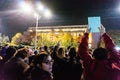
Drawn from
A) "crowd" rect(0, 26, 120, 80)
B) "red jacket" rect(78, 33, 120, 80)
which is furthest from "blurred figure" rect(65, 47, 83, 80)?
"red jacket" rect(78, 33, 120, 80)

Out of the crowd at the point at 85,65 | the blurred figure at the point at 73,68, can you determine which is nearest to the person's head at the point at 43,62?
the crowd at the point at 85,65

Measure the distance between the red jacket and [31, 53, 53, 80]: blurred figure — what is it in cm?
105

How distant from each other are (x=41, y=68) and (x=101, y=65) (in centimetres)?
123

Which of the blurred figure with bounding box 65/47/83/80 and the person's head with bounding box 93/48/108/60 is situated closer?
the person's head with bounding box 93/48/108/60

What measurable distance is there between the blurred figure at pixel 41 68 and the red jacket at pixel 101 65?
1055 mm

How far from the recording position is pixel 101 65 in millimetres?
5266

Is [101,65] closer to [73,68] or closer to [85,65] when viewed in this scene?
[85,65]

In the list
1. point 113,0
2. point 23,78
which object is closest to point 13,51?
point 23,78

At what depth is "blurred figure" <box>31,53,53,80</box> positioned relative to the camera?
4500 mm

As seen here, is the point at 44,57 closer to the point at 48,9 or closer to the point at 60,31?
the point at 48,9

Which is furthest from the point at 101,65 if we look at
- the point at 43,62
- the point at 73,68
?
the point at 73,68

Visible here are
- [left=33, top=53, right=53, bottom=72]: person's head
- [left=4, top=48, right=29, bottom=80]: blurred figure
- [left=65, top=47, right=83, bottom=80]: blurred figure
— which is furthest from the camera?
[left=65, top=47, right=83, bottom=80]: blurred figure

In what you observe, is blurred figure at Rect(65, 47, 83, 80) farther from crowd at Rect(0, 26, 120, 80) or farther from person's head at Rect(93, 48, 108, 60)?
person's head at Rect(93, 48, 108, 60)

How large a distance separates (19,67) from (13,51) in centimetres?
108
